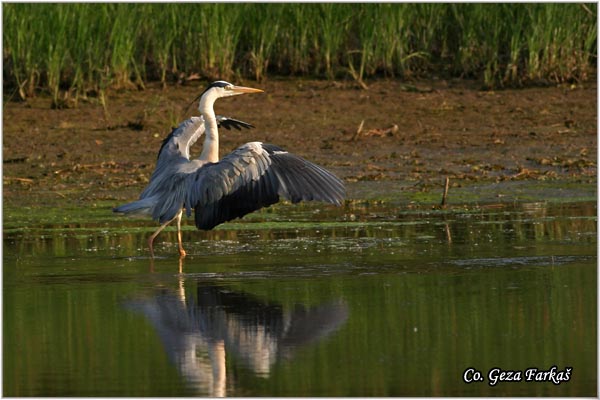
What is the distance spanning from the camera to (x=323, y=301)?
23.2ft

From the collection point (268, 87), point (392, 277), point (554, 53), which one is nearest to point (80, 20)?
point (268, 87)

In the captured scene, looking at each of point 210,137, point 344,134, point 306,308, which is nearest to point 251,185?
point 210,137

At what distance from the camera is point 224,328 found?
21.3 ft

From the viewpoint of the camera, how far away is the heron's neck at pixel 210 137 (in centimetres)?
986

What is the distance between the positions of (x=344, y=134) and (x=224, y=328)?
7.70m

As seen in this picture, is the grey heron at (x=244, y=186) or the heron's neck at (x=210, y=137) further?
the heron's neck at (x=210, y=137)

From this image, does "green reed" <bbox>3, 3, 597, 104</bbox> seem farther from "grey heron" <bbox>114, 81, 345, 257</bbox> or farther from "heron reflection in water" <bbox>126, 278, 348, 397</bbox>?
"heron reflection in water" <bbox>126, 278, 348, 397</bbox>

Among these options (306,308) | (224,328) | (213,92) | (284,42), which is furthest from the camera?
(284,42)

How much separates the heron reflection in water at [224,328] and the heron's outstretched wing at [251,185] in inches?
41.5

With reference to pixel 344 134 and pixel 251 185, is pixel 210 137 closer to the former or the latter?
pixel 251 185

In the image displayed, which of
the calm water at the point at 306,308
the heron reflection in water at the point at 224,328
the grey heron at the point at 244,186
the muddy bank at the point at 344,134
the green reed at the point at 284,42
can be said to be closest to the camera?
the calm water at the point at 306,308

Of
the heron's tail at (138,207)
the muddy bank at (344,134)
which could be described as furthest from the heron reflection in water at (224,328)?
the muddy bank at (344,134)

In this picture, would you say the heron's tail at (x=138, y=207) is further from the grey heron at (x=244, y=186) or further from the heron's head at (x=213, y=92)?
the heron's head at (x=213, y=92)

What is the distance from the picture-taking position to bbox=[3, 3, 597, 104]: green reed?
14609mm
